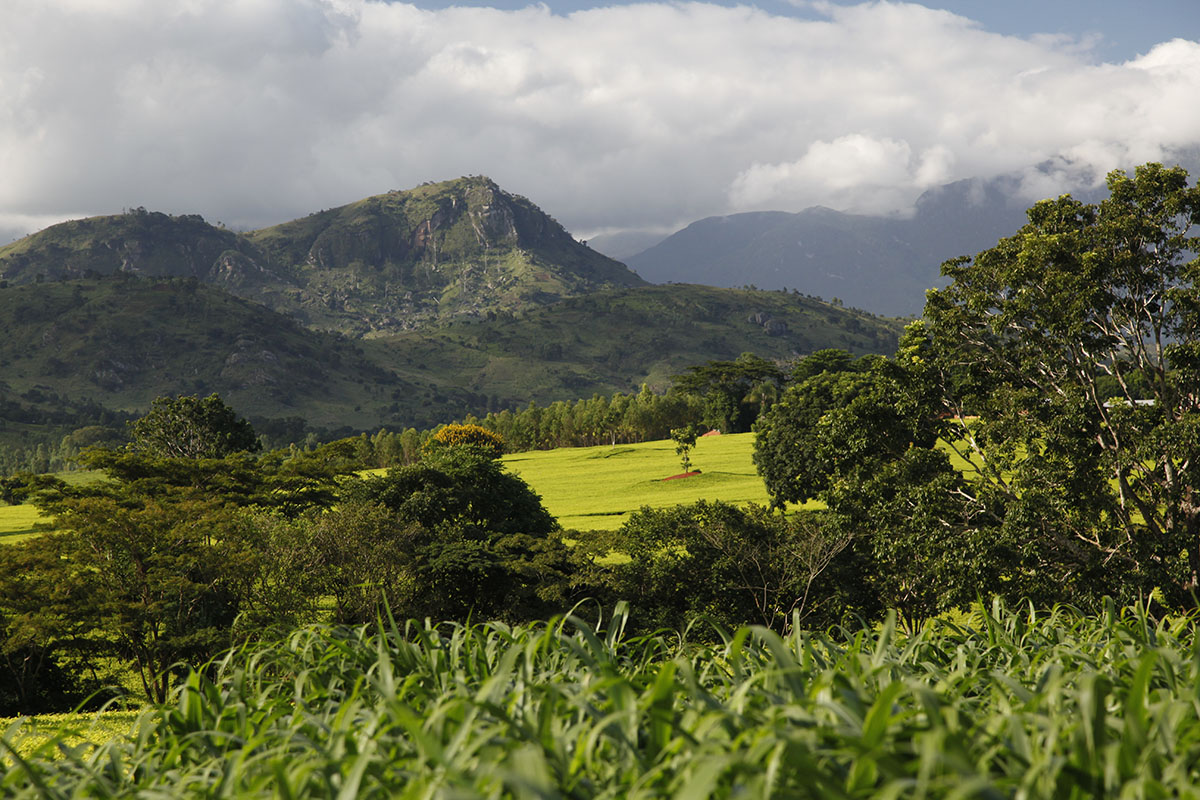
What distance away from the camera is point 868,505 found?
23594mm

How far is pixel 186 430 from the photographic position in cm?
6419

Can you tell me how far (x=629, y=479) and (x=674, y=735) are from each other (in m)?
76.9

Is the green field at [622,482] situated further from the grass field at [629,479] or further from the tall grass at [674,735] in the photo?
the tall grass at [674,735]

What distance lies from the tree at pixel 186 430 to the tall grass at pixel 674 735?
62.2 metres

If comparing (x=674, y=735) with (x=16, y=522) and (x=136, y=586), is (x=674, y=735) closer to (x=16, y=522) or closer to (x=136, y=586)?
(x=136, y=586)

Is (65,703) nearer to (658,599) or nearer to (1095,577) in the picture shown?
(658,599)

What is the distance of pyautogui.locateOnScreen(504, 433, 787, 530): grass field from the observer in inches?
2498

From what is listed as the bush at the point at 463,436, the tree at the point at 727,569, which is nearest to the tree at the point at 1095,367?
the tree at the point at 727,569

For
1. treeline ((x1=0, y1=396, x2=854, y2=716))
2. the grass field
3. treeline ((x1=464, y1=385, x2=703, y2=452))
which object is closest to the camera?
treeline ((x1=0, y1=396, x2=854, y2=716))

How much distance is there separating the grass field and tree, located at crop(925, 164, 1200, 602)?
2747cm

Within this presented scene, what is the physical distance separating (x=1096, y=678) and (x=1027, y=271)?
20042mm

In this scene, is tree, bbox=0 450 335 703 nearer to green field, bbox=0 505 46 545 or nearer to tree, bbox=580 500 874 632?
tree, bbox=580 500 874 632

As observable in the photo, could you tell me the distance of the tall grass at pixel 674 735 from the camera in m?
3.45

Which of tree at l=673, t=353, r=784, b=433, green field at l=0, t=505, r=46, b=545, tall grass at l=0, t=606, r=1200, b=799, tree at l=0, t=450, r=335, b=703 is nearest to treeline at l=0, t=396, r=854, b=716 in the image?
tree at l=0, t=450, r=335, b=703
